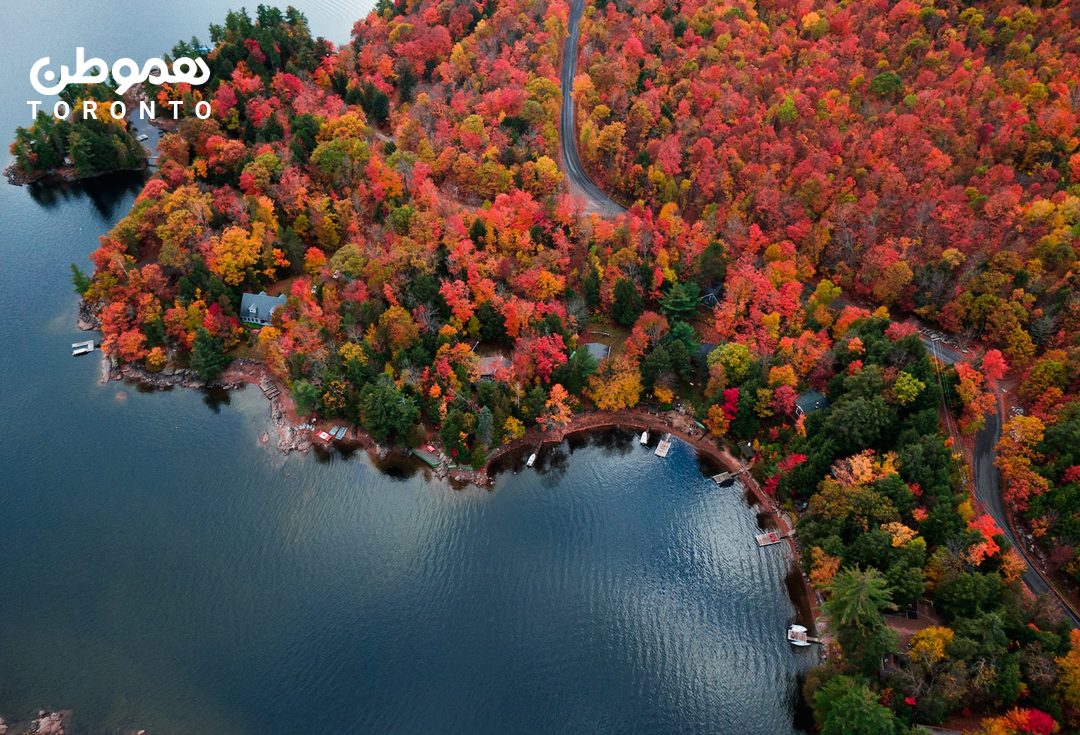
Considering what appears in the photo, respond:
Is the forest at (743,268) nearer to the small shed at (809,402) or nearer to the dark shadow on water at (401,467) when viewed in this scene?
the small shed at (809,402)

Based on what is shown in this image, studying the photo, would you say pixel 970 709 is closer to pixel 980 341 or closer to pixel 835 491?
pixel 835 491

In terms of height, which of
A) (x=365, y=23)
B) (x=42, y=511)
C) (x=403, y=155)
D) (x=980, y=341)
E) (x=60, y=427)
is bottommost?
(x=42, y=511)

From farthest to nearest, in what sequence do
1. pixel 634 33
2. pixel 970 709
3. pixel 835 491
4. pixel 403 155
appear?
pixel 634 33 → pixel 403 155 → pixel 835 491 → pixel 970 709

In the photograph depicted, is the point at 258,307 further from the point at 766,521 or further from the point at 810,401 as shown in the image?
the point at 810,401

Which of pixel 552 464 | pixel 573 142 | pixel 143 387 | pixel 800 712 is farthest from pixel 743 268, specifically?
pixel 143 387

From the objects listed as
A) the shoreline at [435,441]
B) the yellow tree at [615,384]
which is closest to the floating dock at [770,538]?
the shoreline at [435,441]

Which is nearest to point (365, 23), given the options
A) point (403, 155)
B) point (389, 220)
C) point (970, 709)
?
point (403, 155)
